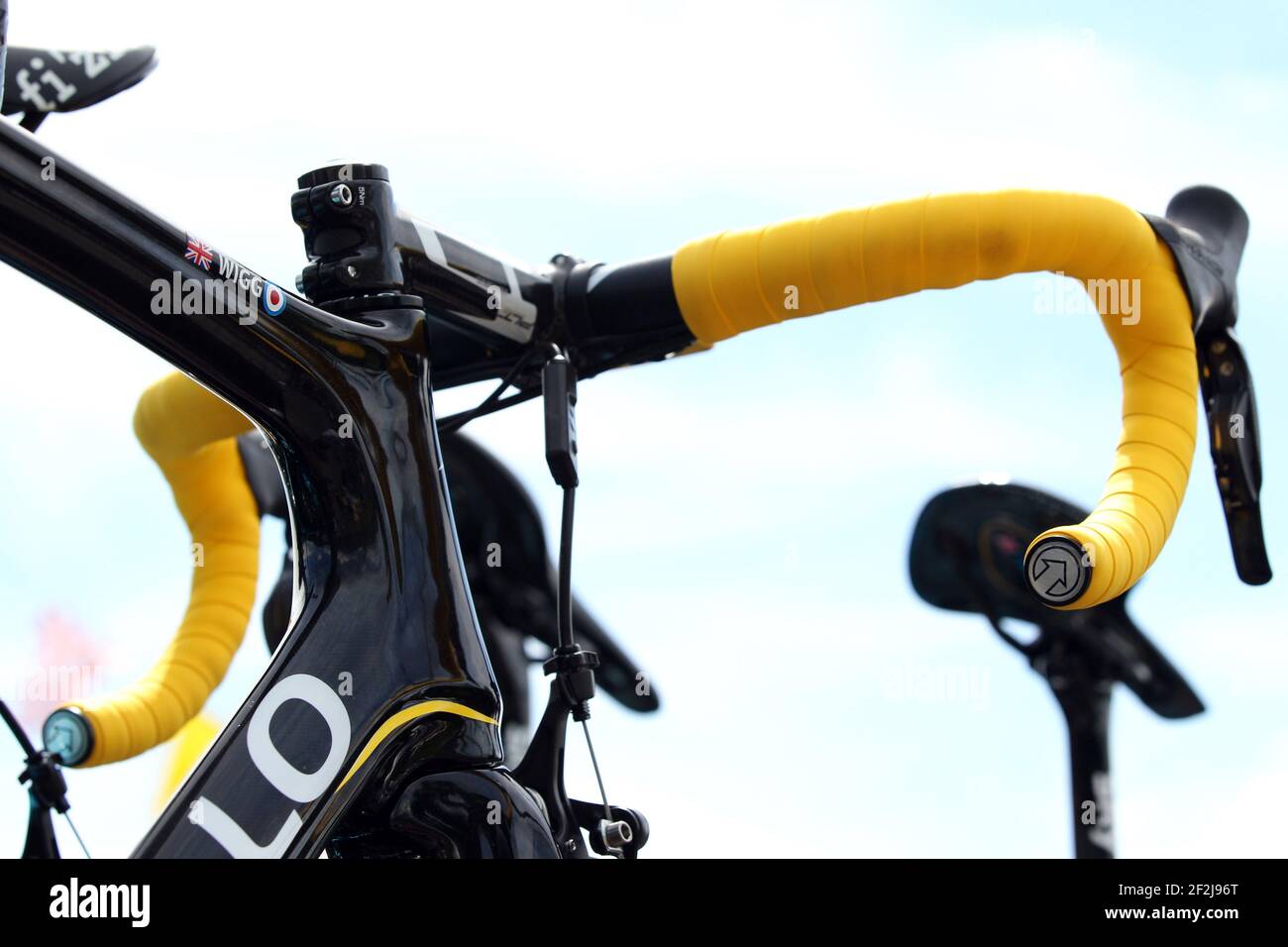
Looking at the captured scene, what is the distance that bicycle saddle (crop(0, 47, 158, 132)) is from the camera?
2064mm

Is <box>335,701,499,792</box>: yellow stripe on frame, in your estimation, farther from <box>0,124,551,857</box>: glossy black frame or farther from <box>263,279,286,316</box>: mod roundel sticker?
<box>263,279,286,316</box>: mod roundel sticker

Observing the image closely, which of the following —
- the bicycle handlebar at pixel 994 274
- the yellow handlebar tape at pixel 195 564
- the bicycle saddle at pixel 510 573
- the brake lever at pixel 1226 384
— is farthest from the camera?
the bicycle saddle at pixel 510 573

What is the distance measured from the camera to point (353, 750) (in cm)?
180

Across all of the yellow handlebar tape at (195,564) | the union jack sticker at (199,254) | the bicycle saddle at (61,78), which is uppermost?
the bicycle saddle at (61,78)

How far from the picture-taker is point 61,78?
2098mm

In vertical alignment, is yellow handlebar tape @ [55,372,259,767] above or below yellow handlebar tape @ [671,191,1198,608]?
below

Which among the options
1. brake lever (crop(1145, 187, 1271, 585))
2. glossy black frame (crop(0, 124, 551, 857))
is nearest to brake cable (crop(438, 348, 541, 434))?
glossy black frame (crop(0, 124, 551, 857))

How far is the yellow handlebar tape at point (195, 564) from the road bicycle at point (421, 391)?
1 centimetres

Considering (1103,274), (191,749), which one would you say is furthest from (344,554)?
(191,749)

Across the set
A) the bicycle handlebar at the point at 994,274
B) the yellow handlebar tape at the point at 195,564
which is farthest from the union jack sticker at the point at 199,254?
the yellow handlebar tape at the point at 195,564

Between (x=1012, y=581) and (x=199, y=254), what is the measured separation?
2889 millimetres

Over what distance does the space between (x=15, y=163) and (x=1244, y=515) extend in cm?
178

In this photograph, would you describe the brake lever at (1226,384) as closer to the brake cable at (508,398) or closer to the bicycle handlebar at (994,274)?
the bicycle handlebar at (994,274)

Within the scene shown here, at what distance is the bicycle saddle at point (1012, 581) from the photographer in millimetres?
4141
